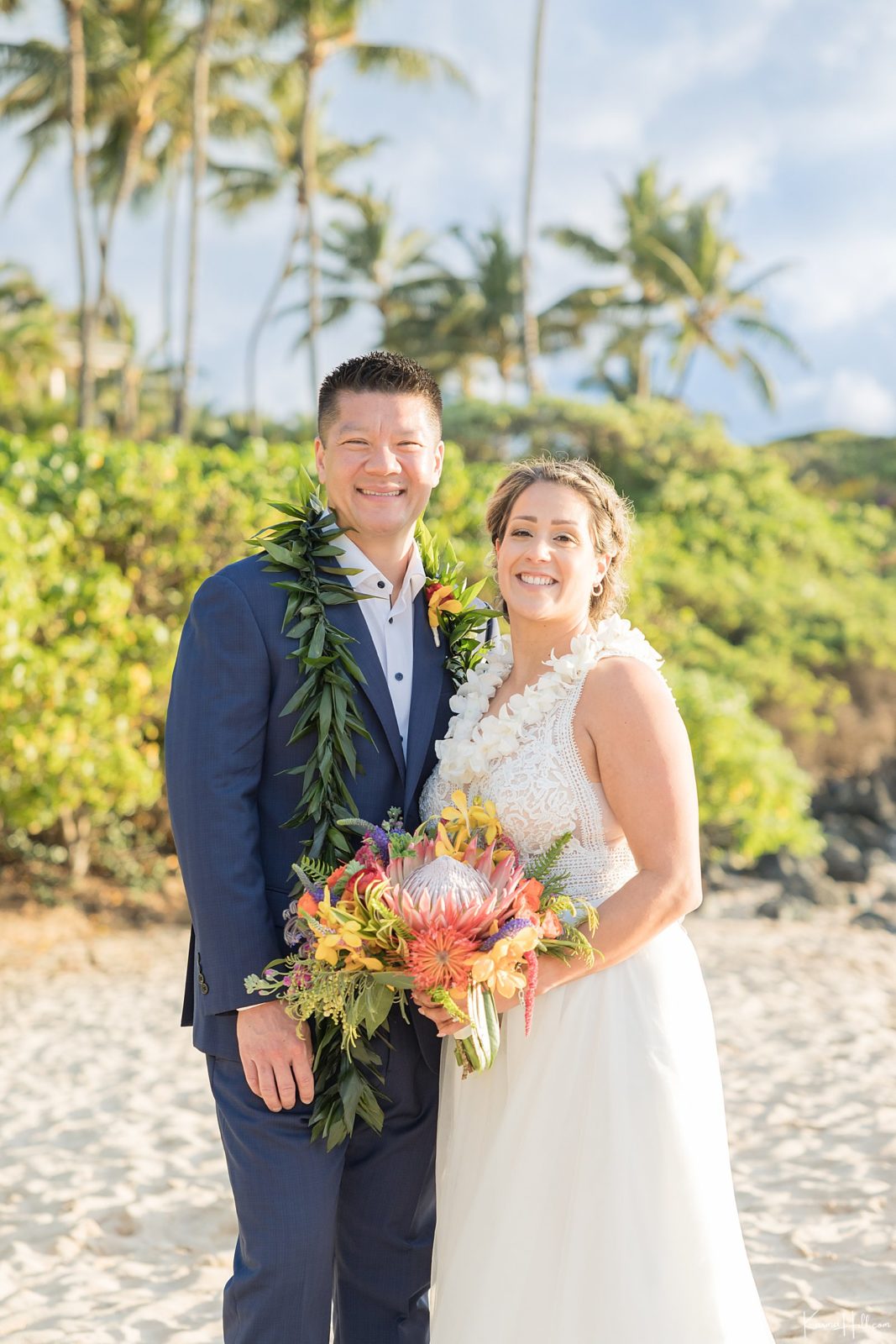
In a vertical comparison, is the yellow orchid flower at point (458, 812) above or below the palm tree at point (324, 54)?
below

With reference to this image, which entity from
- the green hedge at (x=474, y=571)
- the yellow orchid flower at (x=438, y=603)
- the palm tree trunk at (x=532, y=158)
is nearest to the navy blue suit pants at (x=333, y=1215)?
the yellow orchid flower at (x=438, y=603)

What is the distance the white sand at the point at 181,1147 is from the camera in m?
4.06

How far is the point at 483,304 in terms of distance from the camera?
112 feet

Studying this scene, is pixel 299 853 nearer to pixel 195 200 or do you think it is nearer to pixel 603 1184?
pixel 603 1184

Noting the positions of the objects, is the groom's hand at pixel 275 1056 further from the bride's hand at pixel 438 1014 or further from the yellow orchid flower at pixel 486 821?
the yellow orchid flower at pixel 486 821

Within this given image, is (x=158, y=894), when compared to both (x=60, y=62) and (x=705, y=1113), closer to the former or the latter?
(x=705, y=1113)

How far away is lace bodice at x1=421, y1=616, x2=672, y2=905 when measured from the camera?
276 centimetres

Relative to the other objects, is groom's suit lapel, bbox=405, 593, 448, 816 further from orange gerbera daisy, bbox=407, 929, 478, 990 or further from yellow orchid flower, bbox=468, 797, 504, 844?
orange gerbera daisy, bbox=407, 929, 478, 990

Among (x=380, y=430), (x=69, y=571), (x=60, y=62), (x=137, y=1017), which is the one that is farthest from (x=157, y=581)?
(x=60, y=62)

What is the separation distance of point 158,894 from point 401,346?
2864cm

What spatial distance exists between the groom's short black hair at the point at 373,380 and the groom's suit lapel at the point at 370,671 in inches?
19.8

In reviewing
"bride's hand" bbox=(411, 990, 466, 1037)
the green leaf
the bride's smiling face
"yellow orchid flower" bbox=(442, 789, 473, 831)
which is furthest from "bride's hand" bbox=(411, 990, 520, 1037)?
the bride's smiling face

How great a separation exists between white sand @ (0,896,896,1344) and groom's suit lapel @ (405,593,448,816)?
7.24 ft

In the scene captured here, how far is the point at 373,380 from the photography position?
3.02 meters
